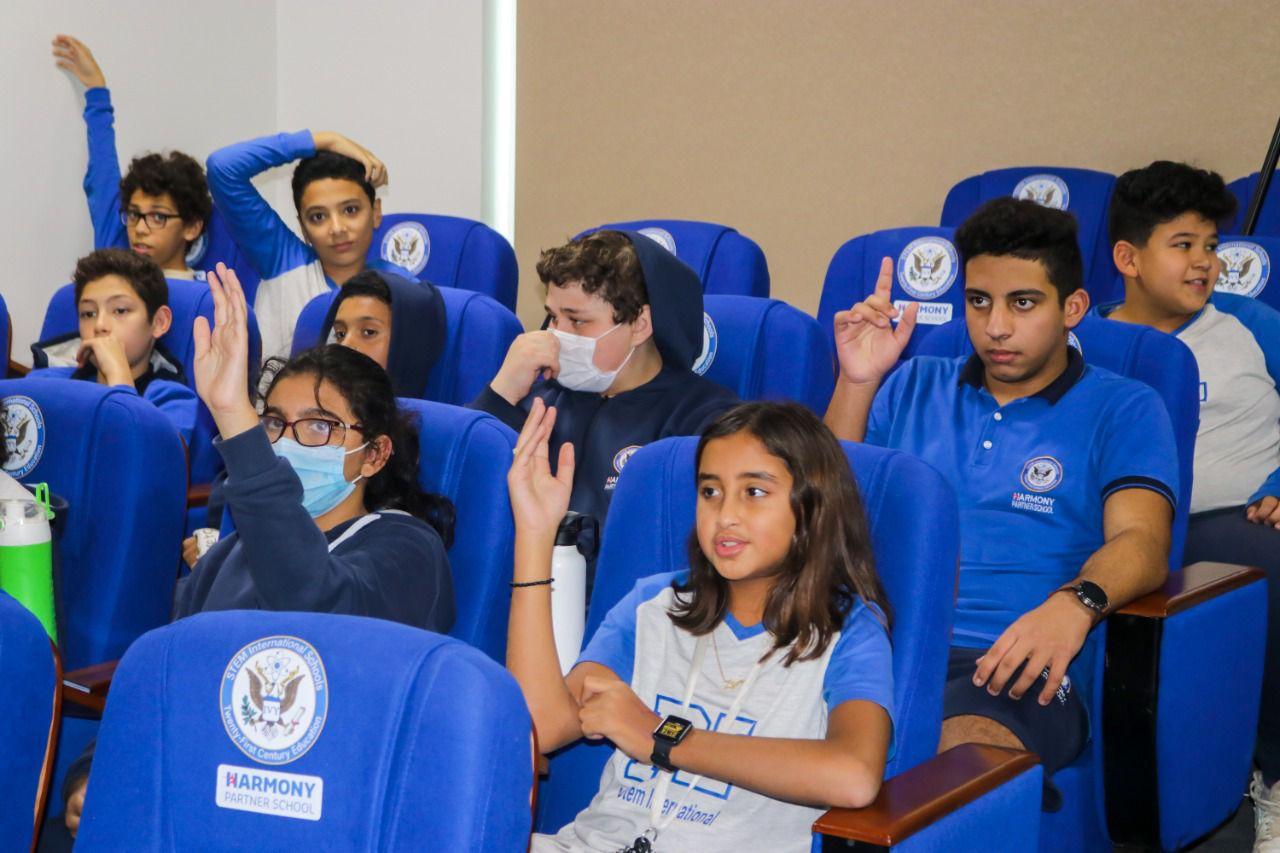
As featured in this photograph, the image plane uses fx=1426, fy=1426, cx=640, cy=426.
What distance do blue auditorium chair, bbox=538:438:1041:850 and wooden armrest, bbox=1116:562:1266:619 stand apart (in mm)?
489

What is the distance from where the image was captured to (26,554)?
2240mm

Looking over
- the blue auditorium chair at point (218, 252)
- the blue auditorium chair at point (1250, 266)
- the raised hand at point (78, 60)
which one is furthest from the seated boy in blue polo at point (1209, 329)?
the raised hand at point (78, 60)

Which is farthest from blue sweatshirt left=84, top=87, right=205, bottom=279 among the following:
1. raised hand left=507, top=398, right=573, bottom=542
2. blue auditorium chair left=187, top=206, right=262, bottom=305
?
raised hand left=507, top=398, right=573, bottom=542

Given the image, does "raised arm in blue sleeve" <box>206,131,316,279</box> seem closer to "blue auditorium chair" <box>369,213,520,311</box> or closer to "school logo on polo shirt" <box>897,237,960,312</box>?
"blue auditorium chair" <box>369,213,520,311</box>

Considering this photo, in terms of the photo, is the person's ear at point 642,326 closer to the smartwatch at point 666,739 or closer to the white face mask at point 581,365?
the white face mask at point 581,365

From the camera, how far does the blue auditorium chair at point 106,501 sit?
2490mm

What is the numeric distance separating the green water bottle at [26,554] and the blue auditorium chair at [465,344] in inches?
46.1

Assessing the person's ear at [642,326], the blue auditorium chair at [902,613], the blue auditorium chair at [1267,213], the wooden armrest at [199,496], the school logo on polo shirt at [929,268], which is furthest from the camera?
the blue auditorium chair at [1267,213]

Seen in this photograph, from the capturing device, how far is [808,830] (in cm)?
177

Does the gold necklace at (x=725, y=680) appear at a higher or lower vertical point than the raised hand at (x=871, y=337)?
lower

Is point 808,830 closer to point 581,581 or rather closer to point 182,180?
point 581,581

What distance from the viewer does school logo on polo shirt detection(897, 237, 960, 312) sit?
13.4 ft

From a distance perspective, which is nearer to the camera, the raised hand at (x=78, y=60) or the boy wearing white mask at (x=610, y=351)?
the boy wearing white mask at (x=610, y=351)

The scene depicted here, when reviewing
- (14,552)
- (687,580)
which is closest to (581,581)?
(687,580)
